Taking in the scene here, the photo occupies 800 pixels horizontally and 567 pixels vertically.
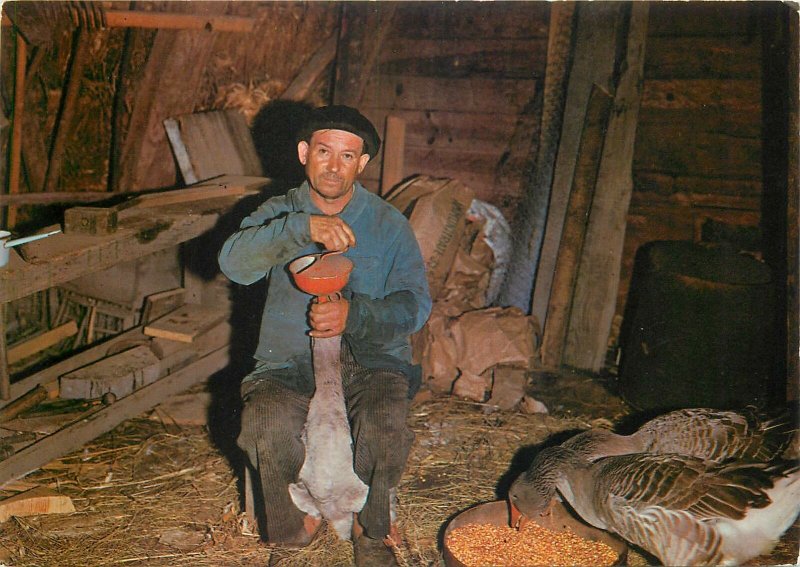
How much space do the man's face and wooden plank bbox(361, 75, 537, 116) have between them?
2.75 m

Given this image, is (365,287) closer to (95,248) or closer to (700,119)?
(95,248)

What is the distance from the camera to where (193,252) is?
5348 millimetres

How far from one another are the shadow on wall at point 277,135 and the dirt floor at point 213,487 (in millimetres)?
2303

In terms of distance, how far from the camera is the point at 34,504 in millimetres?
3770

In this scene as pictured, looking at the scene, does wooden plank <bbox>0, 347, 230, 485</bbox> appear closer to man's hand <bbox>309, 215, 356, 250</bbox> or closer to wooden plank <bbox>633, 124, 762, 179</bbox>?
man's hand <bbox>309, 215, 356, 250</bbox>

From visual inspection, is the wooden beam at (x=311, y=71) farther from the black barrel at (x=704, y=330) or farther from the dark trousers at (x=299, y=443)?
the dark trousers at (x=299, y=443)

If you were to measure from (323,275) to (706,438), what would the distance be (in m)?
2.24

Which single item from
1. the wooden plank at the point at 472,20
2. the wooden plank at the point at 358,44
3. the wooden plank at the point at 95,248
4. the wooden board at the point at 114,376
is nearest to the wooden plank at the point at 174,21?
the wooden plank at the point at 358,44

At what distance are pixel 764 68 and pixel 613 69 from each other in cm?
107

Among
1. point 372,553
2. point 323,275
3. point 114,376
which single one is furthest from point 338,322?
point 114,376

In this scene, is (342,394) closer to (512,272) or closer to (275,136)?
(512,272)

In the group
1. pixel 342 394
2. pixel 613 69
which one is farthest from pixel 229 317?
pixel 613 69

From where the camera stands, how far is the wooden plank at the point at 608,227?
5375 millimetres

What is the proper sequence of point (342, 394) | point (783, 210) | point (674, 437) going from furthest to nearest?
point (783, 210), point (674, 437), point (342, 394)
